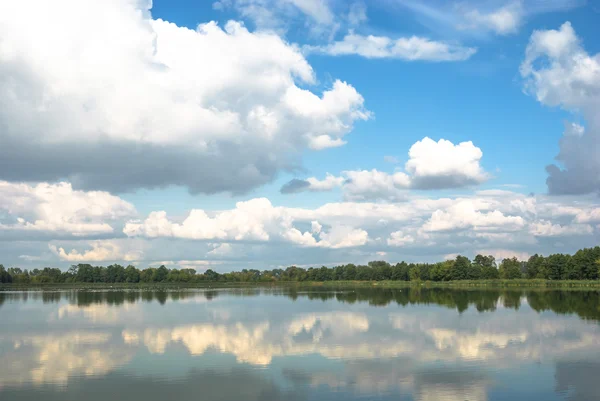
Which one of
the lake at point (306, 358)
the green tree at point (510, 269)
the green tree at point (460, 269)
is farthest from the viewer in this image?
the green tree at point (460, 269)

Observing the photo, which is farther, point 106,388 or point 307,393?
point 106,388

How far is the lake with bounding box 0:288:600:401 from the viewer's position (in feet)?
69.7

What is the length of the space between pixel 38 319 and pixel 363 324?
103ft

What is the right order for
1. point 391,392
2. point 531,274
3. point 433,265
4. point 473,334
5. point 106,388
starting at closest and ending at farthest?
point 391,392 < point 106,388 < point 473,334 < point 531,274 < point 433,265

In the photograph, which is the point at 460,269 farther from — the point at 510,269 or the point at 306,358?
the point at 306,358

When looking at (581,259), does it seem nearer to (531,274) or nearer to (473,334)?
(531,274)

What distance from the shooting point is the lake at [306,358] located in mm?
21234

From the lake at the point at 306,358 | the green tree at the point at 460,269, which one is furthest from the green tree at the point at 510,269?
the lake at the point at 306,358

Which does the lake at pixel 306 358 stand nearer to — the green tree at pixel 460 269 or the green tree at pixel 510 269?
the green tree at pixel 510 269

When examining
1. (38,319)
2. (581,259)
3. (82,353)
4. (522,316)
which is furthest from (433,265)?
(82,353)

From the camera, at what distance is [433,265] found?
555 feet

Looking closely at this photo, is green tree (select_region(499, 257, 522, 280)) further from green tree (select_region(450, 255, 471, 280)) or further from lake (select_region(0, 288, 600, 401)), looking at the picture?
lake (select_region(0, 288, 600, 401))

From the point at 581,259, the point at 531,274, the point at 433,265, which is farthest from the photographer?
the point at 433,265

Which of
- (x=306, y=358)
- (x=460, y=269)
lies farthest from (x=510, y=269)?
(x=306, y=358)
